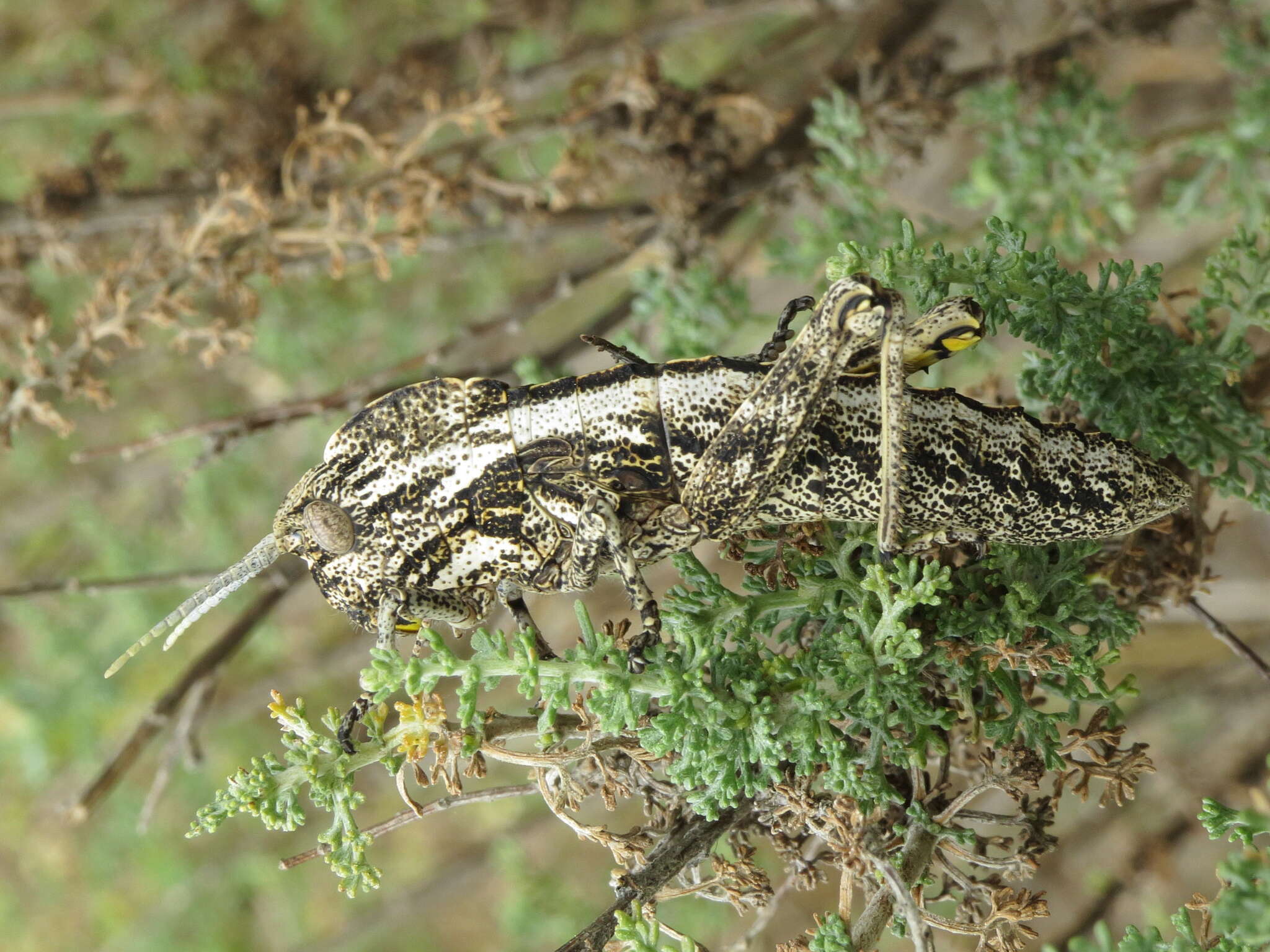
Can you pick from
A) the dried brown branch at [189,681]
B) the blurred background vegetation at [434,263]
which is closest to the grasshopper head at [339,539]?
the blurred background vegetation at [434,263]

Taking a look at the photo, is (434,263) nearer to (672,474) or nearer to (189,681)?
(189,681)

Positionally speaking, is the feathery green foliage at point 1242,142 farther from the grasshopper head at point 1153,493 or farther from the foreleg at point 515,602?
the foreleg at point 515,602

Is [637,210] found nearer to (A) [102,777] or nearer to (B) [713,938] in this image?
(A) [102,777]

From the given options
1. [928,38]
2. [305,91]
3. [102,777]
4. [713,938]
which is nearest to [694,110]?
[928,38]

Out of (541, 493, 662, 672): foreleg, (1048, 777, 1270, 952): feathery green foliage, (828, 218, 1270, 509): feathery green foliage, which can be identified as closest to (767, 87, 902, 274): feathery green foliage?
(828, 218, 1270, 509): feathery green foliage

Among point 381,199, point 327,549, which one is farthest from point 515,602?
point 381,199

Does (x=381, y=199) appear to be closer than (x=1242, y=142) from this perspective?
Yes

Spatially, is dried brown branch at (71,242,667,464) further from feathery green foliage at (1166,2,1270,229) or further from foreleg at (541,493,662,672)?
feathery green foliage at (1166,2,1270,229)
